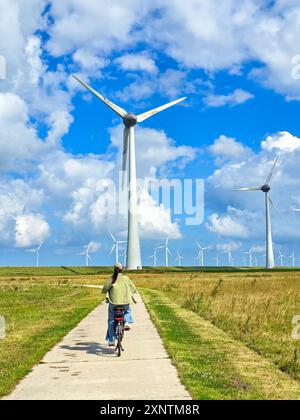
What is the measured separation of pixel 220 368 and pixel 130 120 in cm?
6483

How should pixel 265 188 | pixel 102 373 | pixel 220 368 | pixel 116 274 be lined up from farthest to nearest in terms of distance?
pixel 265 188
pixel 116 274
pixel 220 368
pixel 102 373

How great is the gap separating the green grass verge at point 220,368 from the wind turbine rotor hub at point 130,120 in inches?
2294

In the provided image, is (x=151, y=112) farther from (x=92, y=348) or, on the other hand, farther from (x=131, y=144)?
(x=92, y=348)

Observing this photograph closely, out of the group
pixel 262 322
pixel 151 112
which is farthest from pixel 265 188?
pixel 262 322

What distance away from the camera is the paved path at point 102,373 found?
28.6 feet

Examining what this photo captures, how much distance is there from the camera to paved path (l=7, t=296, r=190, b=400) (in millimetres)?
8719

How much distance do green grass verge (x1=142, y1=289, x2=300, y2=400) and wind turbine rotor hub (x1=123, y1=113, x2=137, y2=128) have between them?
5827 centimetres

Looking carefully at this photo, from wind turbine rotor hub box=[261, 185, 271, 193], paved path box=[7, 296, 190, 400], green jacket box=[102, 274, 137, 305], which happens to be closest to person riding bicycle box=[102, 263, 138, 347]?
green jacket box=[102, 274, 137, 305]

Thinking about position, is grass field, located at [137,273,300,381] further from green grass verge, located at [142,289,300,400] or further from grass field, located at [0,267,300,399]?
green grass verge, located at [142,289,300,400]

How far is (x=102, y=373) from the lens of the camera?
1062 cm

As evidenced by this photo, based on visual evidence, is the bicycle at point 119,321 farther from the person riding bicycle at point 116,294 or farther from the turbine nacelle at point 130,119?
the turbine nacelle at point 130,119
